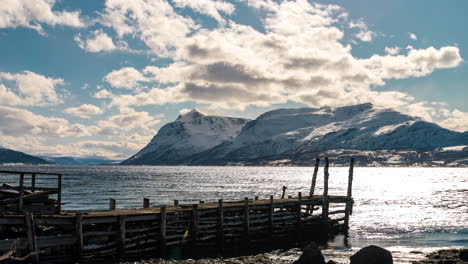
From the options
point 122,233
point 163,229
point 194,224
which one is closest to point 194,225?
point 194,224

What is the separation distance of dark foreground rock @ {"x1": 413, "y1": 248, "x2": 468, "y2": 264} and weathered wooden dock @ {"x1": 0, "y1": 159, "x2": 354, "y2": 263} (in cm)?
975

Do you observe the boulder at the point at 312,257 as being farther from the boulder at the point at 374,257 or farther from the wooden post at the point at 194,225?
the wooden post at the point at 194,225

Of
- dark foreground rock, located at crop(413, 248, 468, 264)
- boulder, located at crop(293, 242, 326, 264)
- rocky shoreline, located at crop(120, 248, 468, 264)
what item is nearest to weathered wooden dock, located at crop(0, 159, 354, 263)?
rocky shoreline, located at crop(120, 248, 468, 264)

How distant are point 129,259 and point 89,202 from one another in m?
40.9

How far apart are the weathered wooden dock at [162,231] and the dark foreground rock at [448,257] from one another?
9750 millimetres

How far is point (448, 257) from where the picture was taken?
86.9 feet

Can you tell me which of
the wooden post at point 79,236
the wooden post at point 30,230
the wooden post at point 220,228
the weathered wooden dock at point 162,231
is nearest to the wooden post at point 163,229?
the weathered wooden dock at point 162,231

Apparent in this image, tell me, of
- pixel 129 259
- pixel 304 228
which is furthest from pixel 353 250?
pixel 129 259

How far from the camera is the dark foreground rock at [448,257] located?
25.3 metres

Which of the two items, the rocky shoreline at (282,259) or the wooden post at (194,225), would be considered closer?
the rocky shoreline at (282,259)

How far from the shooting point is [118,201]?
6562cm

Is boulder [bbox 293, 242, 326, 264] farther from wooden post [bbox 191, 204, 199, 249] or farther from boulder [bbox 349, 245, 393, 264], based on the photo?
wooden post [bbox 191, 204, 199, 249]

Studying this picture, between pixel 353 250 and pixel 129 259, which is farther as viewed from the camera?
pixel 353 250

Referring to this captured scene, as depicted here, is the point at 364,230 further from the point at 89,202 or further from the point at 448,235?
the point at 89,202
